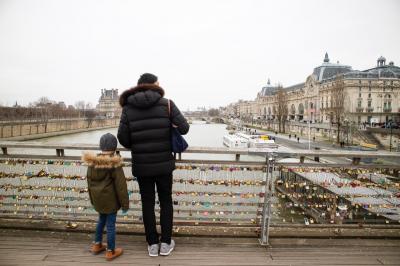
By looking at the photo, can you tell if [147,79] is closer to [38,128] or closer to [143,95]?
[143,95]

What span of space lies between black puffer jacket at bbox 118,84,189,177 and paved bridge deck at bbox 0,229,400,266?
1.25 meters

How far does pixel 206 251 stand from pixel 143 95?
234cm

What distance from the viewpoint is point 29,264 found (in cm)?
351

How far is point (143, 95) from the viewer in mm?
3381

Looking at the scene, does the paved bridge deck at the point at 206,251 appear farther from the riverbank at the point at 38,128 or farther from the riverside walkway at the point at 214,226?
the riverbank at the point at 38,128

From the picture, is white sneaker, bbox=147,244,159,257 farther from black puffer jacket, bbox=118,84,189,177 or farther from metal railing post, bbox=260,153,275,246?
metal railing post, bbox=260,153,275,246

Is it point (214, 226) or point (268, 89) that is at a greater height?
point (268, 89)

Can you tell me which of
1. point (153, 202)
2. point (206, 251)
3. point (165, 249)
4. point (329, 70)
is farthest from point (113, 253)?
point (329, 70)

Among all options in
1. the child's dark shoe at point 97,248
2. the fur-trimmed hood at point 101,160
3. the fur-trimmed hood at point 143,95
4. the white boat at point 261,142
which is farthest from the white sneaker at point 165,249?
the white boat at point 261,142

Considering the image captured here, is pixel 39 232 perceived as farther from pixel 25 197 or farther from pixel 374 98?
pixel 374 98

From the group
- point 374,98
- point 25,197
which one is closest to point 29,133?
point 25,197

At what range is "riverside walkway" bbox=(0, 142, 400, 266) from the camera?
3.77 m

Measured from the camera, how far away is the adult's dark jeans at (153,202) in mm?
3617

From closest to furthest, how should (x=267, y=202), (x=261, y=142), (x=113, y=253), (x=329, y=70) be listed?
1. (x=113, y=253)
2. (x=267, y=202)
3. (x=261, y=142)
4. (x=329, y=70)
